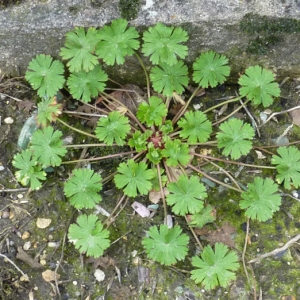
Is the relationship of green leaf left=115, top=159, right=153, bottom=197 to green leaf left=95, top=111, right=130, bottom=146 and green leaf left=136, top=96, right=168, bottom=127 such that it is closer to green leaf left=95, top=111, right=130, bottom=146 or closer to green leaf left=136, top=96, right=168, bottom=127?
green leaf left=95, top=111, right=130, bottom=146

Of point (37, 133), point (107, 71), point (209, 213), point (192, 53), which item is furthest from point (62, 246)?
point (192, 53)

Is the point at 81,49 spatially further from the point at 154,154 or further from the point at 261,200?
the point at 261,200

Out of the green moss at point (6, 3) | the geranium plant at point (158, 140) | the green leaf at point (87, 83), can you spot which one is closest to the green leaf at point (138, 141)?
the geranium plant at point (158, 140)

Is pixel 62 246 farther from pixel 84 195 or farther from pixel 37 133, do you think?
pixel 37 133

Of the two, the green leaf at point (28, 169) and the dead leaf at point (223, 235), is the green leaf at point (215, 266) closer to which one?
the dead leaf at point (223, 235)

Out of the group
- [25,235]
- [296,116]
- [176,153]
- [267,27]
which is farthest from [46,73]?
[296,116]
